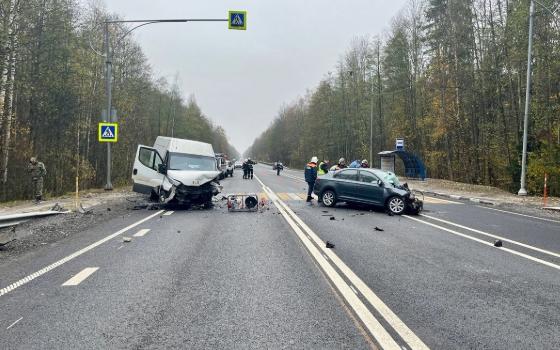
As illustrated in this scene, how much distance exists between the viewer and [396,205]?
43.8 ft

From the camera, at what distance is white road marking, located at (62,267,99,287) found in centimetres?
513

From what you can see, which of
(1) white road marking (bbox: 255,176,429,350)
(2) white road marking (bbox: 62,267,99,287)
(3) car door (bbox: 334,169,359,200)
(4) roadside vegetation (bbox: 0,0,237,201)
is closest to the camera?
(1) white road marking (bbox: 255,176,429,350)

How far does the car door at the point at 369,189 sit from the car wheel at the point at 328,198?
109cm

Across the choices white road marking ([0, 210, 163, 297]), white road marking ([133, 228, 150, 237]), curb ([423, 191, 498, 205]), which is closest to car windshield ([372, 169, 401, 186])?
curb ([423, 191, 498, 205])

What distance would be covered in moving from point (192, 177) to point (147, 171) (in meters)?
2.60

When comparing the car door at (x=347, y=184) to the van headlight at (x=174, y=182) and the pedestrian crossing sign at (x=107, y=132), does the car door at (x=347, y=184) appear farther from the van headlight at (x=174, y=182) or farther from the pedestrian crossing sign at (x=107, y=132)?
the pedestrian crossing sign at (x=107, y=132)

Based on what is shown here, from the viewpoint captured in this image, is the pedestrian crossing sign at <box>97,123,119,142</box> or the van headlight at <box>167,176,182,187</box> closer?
the van headlight at <box>167,176,182,187</box>

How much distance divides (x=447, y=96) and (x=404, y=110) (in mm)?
9432

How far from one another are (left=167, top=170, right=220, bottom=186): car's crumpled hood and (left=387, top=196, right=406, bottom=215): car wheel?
588 centimetres

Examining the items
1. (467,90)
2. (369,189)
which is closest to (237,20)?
(369,189)

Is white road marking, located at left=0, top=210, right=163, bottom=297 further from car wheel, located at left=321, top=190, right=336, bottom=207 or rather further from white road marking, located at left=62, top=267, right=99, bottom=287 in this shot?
car wheel, located at left=321, top=190, right=336, bottom=207

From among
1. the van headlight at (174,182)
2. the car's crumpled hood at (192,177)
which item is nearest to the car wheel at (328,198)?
the car's crumpled hood at (192,177)

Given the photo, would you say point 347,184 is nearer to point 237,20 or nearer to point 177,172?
point 177,172

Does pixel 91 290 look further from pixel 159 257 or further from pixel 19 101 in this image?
pixel 19 101
